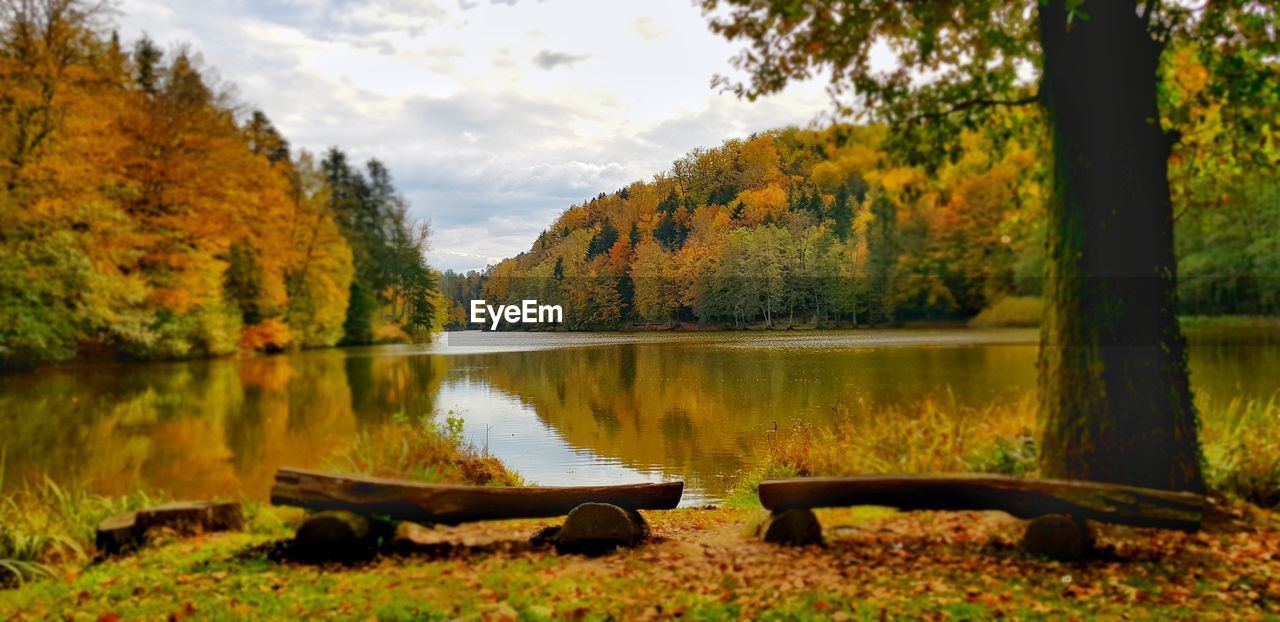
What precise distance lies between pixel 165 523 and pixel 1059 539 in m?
5.52

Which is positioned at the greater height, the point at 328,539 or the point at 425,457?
the point at 425,457

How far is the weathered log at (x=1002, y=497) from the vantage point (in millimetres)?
4590

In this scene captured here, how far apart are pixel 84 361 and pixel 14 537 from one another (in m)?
13.2

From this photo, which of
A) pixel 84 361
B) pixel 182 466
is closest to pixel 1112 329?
pixel 182 466

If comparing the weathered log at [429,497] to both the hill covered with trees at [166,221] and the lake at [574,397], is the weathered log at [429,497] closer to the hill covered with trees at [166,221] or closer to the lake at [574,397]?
the lake at [574,397]

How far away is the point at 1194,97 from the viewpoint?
6.49 m

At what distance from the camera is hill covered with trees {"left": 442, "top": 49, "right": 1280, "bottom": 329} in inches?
275

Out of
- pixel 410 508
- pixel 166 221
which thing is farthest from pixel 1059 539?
pixel 166 221

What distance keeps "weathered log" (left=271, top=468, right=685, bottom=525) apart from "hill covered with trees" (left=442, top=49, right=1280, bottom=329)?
3.89 m

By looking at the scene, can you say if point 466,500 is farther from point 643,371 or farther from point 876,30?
point 643,371

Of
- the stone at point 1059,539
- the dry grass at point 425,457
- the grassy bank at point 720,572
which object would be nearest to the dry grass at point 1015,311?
the grassy bank at point 720,572

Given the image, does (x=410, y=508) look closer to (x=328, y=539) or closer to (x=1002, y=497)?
(x=328, y=539)

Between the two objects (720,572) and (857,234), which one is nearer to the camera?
(720,572)

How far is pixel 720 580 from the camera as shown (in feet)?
13.9
